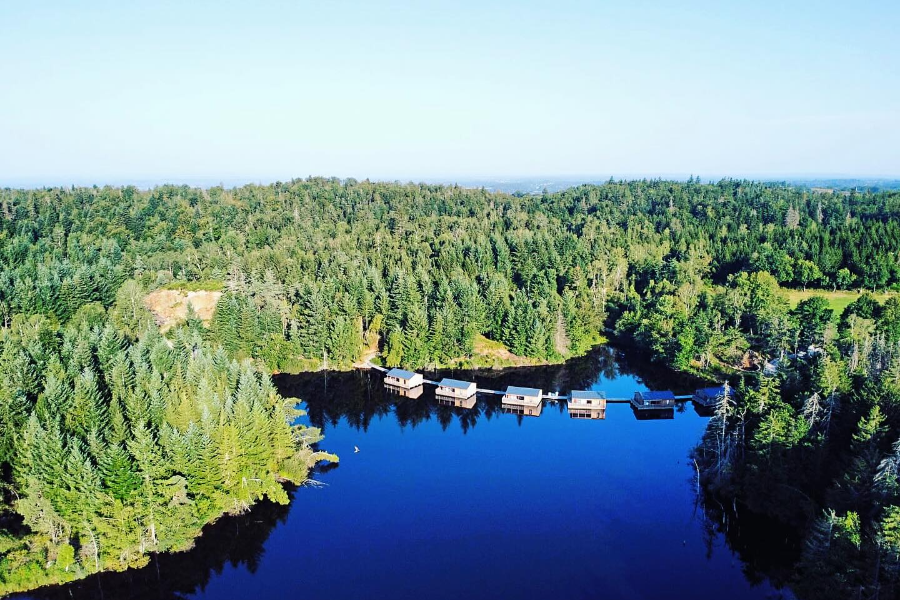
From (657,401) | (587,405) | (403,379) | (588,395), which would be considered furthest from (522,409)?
(403,379)

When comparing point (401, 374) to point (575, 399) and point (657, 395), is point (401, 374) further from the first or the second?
point (657, 395)

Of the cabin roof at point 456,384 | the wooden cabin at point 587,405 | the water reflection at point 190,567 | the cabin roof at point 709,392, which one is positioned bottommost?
the water reflection at point 190,567

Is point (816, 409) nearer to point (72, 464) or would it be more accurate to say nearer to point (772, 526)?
point (772, 526)

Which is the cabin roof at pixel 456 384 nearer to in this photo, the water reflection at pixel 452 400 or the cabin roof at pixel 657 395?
the water reflection at pixel 452 400

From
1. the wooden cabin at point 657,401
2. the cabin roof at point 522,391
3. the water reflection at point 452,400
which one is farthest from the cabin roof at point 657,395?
the cabin roof at point 522,391

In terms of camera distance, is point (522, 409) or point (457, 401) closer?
point (522, 409)

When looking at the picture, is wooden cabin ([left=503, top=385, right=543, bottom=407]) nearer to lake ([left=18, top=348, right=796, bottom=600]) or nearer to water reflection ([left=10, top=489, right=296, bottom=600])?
lake ([left=18, top=348, right=796, bottom=600])
